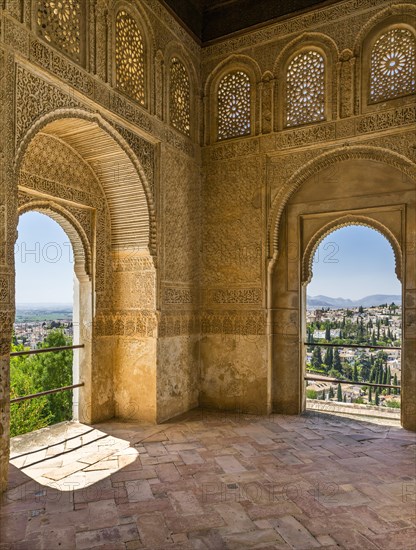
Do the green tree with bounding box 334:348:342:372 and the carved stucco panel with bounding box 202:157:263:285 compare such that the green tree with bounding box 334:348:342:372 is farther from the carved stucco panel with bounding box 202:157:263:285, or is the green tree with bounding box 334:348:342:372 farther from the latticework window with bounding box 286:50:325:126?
the latticework window with bounding box 286:50:325:126

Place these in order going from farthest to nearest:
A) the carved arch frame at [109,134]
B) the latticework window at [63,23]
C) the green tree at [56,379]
A: the green tree at [56,379] → the latticework window at [63,23] → the carved arch frame at [109,134]

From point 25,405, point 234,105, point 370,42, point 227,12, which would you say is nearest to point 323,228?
point 234,105

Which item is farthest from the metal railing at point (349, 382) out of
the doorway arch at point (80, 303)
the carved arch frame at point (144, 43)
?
the carved arch frame at point (144, 43)

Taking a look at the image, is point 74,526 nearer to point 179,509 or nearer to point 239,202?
point 179,509

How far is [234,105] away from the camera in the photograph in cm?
673

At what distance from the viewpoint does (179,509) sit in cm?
343

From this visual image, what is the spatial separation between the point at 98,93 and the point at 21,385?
15073 millimetres

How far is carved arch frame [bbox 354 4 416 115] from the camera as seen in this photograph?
18.3 feet

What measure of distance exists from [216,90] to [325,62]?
1.73m

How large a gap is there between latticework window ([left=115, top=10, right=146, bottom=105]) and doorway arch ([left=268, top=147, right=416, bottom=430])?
2.49 m

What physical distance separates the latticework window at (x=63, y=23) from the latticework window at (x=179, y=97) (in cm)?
176

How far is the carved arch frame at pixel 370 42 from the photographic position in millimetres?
5590

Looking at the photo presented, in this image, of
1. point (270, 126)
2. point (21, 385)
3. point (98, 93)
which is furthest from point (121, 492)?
point (21, 385)

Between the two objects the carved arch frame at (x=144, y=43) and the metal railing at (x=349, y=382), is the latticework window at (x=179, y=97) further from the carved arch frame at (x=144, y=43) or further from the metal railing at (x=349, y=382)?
the metal railing at (x=349, y=382)
